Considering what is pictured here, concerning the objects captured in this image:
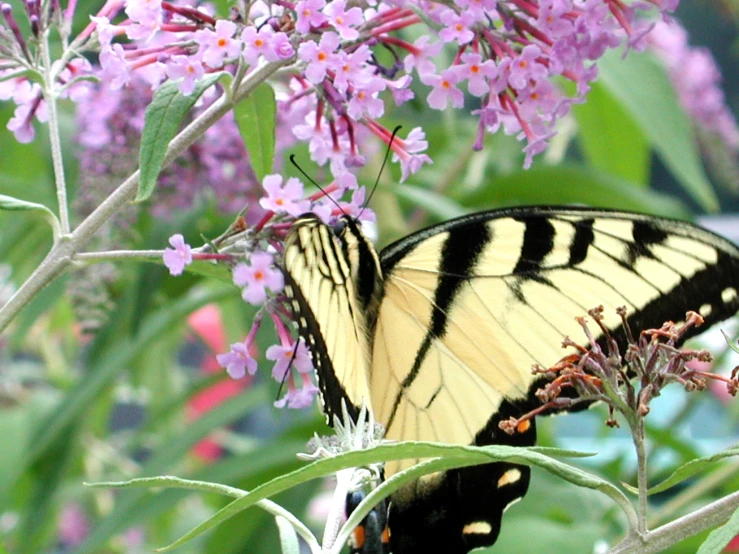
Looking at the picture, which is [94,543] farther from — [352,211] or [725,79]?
[725,79]

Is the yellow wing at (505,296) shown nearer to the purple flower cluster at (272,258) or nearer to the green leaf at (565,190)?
the purple flower cluster at (272,258)

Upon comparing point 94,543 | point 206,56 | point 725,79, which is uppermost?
point 206,56

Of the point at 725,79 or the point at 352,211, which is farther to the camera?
the point at 725,79

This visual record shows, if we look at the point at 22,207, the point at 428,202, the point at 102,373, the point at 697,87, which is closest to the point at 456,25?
the point at 22,207

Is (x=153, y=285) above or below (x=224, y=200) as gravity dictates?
below

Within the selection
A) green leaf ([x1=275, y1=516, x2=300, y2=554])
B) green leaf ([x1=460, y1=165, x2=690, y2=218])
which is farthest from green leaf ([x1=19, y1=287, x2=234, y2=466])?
green leaf ([x1=275, y1=516, x2=300, y2=554])

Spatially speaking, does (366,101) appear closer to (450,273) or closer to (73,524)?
(450,273)

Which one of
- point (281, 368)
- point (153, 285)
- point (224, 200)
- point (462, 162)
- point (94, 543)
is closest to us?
point (281, 368)

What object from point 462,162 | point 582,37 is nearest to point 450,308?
point 582,37
